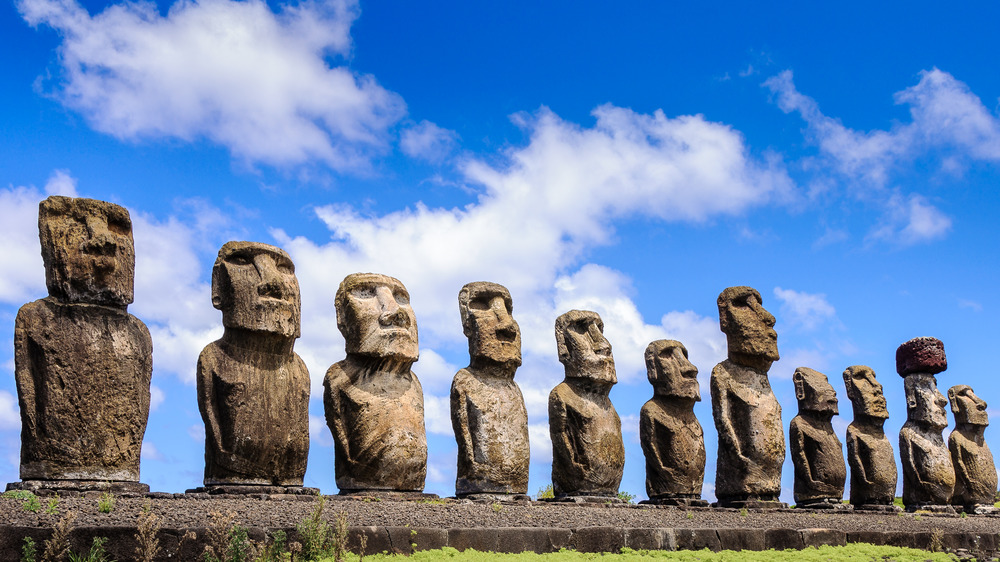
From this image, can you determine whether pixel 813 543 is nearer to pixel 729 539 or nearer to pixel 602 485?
pixel 729 539

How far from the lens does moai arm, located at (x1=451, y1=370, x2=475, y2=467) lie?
13.4 meters

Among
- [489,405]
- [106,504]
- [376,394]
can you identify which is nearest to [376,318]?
[376,394]

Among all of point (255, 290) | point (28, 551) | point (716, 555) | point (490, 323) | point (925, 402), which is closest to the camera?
point (28, 551)

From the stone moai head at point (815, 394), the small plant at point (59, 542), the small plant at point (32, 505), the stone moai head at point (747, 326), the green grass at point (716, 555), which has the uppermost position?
the stone moai head at point (747, 326)

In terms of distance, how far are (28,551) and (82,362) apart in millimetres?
3367

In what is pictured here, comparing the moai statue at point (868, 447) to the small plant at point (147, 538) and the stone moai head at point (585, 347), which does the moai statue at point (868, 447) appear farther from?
the small plant at point (147, 538)

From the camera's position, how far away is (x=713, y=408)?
678 inches

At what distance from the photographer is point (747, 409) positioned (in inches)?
663

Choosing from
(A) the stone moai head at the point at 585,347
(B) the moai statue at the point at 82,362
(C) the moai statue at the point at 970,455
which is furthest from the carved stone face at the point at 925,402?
(B) the moai statue at the point at 82,362

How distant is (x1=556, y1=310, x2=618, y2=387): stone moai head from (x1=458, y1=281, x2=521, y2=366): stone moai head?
3.81ft

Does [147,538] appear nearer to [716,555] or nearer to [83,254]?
[83,254]

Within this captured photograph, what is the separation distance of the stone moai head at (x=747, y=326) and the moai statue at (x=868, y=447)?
3.54 m

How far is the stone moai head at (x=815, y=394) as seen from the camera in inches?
731

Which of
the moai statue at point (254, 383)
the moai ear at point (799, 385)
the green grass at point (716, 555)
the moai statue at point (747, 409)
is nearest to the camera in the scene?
the green grass at point (716, 555)
